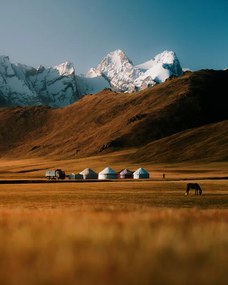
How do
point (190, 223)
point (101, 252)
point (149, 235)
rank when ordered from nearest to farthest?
point (101, 252), point (149, 235), point (190, 223)

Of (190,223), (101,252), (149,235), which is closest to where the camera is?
(101,252)

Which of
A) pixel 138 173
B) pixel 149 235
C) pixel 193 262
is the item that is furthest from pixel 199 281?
pixel 138 173

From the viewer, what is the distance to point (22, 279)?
6.76m

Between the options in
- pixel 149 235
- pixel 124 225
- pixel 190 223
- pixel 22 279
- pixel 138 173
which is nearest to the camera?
pixel 22 279

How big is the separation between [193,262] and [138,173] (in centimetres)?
12001

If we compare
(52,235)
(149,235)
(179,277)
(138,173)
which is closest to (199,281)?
(179,277)

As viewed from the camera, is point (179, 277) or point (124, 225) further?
point (124, 225)

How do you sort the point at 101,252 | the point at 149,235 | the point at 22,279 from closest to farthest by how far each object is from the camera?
the point at 22,279, the point at 101,252, the point at 149,235

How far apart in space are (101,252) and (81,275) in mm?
1804

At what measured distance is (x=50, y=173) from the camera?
13388 cm

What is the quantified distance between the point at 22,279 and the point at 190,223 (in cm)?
776

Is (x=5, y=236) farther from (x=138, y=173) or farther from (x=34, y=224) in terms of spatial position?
(x=138, y=173)

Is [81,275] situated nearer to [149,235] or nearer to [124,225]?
[149,235]

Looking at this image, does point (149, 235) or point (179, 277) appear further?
point (149, 235)
